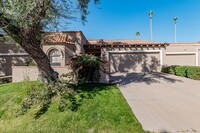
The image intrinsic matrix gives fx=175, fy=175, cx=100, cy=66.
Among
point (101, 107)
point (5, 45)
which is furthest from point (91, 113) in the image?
point (5, 45)

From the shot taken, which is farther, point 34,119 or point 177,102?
point 177,102

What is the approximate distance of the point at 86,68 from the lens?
40.2 feet

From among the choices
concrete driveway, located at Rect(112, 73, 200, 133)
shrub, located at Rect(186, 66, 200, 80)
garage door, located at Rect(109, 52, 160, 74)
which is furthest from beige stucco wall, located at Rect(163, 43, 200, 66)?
concrete driveway, located at Rect(112, 73, 200, 133)

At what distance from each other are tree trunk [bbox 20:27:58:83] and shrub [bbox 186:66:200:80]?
13.0 meters

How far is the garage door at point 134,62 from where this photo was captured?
23625 mm

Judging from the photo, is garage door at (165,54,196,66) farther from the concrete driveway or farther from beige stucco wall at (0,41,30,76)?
beige stucco wall at (0,41,30,76)

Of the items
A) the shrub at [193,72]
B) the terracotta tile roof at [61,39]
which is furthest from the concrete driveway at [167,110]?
the terracotta tile roof at [61,39]

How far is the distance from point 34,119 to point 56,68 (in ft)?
23.1

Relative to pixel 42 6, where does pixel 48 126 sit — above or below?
below

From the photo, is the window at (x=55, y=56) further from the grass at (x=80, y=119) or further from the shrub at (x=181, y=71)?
the shrub at (x=181, y=71)

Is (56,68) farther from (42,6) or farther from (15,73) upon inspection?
(42,6)

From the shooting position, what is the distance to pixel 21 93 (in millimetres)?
9375

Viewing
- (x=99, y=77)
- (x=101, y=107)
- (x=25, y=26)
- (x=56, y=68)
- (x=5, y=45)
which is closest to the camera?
(x=101, y=107)

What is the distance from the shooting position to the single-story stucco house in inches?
727
